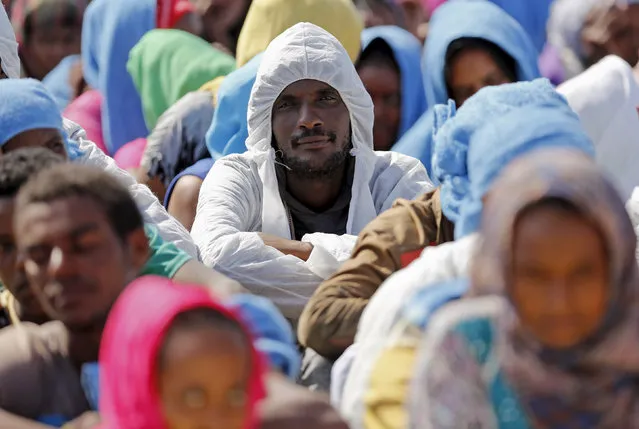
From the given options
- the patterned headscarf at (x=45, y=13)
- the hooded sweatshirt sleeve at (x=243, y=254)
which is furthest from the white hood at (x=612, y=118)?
the patterned headscarf at (x=45, y=13)

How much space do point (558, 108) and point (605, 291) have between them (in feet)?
4.90

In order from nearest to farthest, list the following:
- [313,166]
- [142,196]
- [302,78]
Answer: [142,196], [313,166], [302,78]

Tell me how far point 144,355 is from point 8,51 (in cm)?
439

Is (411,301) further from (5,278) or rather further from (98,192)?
(5,278)

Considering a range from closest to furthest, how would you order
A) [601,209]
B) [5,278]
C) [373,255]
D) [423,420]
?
[601,209], [423,420], [5,278], [373,255]

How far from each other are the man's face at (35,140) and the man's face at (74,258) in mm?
1835

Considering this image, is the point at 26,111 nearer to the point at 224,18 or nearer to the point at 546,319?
the point at 546,319

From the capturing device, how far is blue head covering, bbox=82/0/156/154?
30.8 ft

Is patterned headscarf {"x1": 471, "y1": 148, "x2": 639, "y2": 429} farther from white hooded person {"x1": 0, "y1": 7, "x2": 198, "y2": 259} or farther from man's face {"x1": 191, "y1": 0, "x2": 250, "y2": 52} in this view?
man's face {"x1": 191, "y1": 0, "x2": 250, "y2": 52}

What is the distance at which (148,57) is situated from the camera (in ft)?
29.9

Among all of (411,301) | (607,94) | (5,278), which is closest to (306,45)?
(607,94)

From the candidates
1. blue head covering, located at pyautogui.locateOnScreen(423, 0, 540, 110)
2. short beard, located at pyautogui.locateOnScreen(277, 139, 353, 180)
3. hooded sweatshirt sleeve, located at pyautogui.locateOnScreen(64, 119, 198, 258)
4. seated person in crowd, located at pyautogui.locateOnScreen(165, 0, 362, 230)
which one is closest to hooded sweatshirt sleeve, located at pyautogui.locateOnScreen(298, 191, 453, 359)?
hooded sweatshirt sleeve, located at pyautogui.locateOnScreen(64, 119, 198, 258)

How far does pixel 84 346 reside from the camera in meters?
4.21

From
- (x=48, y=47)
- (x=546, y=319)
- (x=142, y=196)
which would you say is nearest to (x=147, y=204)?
(x=142, y=196)
